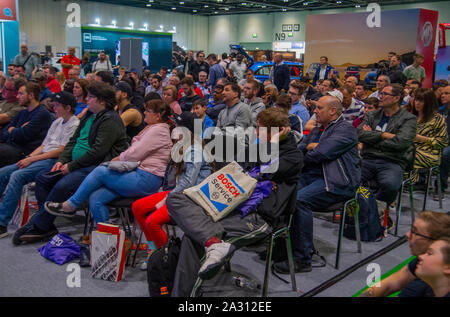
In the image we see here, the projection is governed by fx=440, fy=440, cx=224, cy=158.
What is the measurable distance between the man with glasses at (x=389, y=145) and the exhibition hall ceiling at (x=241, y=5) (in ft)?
63.8

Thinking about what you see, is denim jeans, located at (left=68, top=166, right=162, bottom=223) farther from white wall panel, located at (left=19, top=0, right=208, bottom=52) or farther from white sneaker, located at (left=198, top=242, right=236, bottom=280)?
white wall panel, located at (left=19, top=0, right=208, bottom=52)

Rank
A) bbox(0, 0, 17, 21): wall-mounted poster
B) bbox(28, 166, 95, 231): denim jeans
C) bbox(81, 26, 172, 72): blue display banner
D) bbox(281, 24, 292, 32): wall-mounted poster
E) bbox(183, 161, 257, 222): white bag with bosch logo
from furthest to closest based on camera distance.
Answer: bbox(281, 24, 292, 32): wall-mounted poster < bbox(81, 26, 172, 72): blue display banner < bbox(0, 0, 17, 21): wall-mounted poster < bbox(28, 166, 95, 231): denim jeans < bbox(183, 161, 257, 222): white bag with bosch logo

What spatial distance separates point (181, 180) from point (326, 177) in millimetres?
1167

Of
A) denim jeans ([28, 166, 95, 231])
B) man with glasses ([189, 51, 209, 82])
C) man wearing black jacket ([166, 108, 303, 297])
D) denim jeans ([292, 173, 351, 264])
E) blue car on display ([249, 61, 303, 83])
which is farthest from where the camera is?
blue car on display ([249, 61, 303, 83])

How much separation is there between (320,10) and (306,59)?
13972 mm

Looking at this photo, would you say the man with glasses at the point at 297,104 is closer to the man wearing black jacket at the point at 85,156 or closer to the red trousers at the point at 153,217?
the man wearing black jacket at the point at 85,156

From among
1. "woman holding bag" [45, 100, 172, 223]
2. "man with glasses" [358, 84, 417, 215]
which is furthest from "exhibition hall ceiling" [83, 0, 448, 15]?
"woman holding bag" [45, 100, 172, 223]

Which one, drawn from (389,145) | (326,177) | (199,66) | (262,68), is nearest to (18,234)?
(326,177)

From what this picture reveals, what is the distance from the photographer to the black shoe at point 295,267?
133 inches

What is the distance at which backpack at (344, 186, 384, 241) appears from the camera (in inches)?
157

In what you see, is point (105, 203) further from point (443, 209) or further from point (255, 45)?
point (255, 45)

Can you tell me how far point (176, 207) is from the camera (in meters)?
2.78

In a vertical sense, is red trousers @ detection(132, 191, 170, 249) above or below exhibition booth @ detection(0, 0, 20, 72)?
below

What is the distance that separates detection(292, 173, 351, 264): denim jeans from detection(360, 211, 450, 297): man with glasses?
4.03ft
